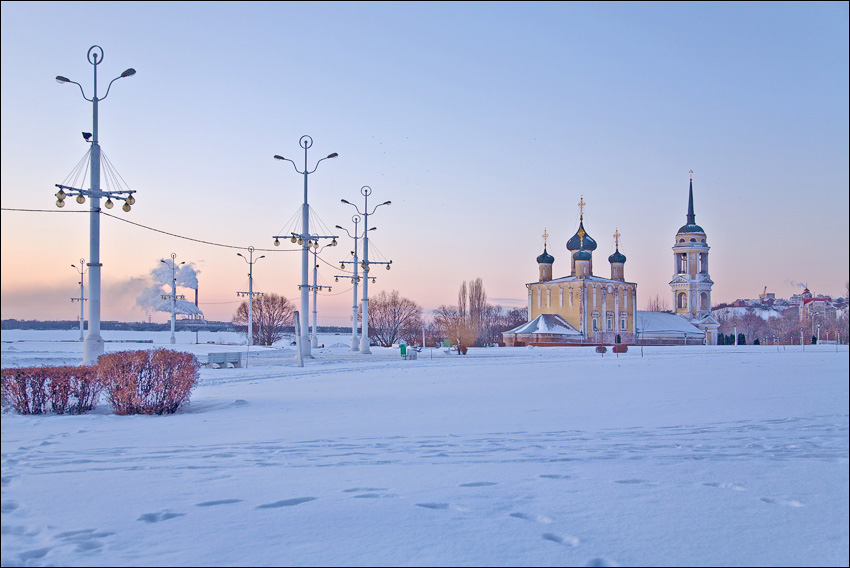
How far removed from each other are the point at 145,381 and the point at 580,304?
69.5 m

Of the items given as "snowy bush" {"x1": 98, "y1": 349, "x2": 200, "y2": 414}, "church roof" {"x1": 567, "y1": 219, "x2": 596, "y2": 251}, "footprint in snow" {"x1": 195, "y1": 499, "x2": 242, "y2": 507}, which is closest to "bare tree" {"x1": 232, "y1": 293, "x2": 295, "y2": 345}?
"church roof" {"x1": 567, "y1": 219, "x2": 596, "y2": 251}

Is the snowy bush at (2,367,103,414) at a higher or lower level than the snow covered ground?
higher

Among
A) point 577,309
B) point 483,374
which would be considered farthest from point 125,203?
point 577,309

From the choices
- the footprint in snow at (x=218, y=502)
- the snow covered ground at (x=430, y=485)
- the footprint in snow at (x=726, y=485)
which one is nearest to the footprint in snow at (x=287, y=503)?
the snow covered ground at (x=430, y=485)

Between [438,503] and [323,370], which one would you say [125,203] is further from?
[438,503]

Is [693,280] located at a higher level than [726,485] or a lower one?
higher

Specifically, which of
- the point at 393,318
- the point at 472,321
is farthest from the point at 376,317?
the point at 472,321

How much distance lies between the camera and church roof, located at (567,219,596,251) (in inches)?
3268

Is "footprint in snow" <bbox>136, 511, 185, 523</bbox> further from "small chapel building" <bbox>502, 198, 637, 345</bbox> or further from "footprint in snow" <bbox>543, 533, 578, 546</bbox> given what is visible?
"small chapel building" <bbox>502, 198, 637, 345</bbox>

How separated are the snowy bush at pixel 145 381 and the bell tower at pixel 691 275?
85.0 m

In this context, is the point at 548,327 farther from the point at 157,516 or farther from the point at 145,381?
the point at 157,516

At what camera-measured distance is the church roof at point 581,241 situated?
83000mm

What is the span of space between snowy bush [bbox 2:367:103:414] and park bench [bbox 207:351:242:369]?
1464 cm

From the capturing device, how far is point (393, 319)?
3839 inches
